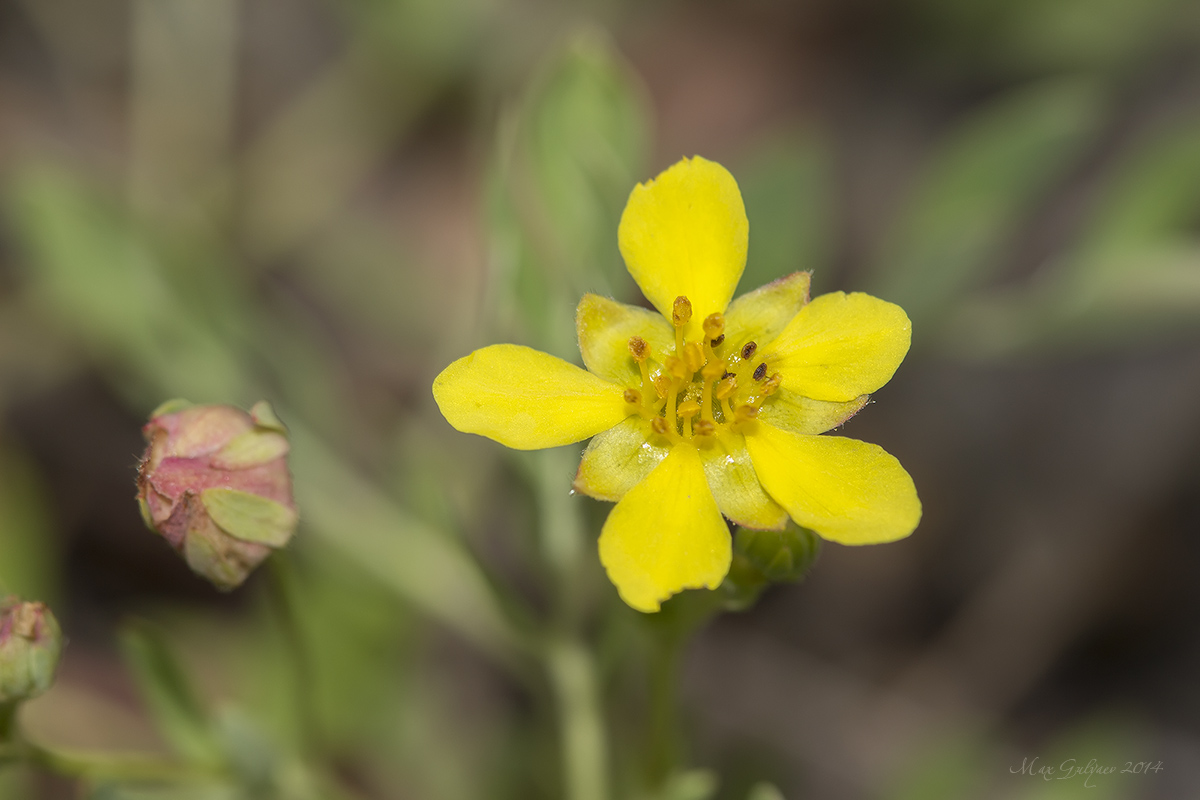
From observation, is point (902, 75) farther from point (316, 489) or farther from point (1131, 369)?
point (316, 489)

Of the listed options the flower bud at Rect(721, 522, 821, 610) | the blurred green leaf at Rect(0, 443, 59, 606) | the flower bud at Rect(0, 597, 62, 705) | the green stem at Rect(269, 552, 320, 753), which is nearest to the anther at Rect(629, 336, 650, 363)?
the flower bud at Rect(721, 522, 821, 610)

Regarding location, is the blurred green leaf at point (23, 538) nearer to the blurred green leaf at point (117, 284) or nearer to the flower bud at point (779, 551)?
the blurred green leaf at point (117, 284)

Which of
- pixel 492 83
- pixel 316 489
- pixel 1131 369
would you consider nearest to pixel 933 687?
pixel 1131 369

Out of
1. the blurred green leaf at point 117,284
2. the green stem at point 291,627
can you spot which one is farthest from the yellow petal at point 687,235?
the blurred green leaf at point 117,284

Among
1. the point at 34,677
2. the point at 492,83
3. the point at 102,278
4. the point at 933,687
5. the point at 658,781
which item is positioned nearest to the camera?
the point at 34,677

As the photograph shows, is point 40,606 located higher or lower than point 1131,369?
lower

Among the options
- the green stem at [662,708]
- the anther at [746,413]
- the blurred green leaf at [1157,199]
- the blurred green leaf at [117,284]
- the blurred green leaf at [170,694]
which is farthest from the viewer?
the blurred green leaf at [117,284]

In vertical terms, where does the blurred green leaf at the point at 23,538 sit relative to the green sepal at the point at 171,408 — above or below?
above

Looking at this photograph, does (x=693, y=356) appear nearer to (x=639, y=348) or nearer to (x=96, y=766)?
(x=639, y=348)
